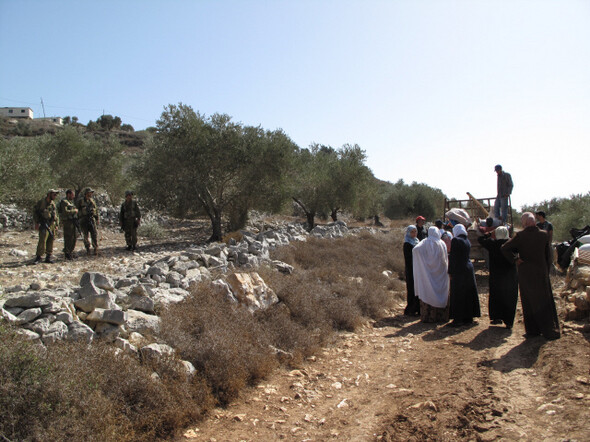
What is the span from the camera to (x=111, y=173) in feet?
74.6

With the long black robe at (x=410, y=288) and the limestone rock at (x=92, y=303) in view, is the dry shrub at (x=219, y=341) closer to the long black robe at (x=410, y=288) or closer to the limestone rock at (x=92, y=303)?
the limestone rock at (x=92, y=303)

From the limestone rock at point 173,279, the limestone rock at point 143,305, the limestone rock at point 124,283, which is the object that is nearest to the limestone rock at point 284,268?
the limestone rock at point 173,279

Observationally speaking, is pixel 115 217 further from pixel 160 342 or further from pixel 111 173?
pixel 160 342

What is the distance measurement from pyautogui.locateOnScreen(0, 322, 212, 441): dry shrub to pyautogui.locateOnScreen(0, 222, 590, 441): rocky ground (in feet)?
1.12

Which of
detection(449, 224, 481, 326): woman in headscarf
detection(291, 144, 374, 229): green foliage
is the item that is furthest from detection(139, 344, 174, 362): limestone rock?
detection(291, 144, 374, 229): green foliage

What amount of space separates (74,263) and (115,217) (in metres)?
11.4

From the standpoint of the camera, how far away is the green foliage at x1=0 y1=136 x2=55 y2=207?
46.8 feet

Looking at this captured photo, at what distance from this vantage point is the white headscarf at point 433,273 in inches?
285

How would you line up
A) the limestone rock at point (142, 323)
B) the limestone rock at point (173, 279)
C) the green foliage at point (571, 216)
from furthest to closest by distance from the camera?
the green foliage at point (571, 216), the limestone rock at point (173, 279), the limestone rock at point (142, 323)

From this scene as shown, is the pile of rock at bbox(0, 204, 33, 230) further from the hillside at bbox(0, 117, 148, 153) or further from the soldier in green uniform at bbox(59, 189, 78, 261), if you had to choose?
the hillside at bbox(0, 117, 148, 153)

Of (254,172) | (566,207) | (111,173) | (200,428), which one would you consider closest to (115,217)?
(111,173)

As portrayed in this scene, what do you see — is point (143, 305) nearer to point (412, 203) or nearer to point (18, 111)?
point (412, 203)

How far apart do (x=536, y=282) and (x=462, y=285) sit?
4.52 ft

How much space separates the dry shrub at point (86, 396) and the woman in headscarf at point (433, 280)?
4.67 meters
